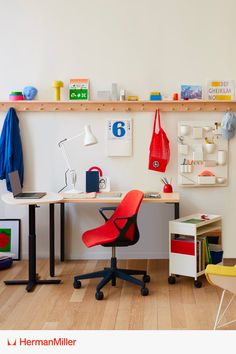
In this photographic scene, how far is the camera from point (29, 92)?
503 centimetres

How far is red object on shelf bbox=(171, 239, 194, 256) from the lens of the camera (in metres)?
4.32

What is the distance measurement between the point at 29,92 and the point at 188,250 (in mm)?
2153

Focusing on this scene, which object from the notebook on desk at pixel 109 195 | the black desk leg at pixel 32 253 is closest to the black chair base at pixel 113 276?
the black desk leg at pixel 32 253

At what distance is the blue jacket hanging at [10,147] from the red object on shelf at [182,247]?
1716 millimetres

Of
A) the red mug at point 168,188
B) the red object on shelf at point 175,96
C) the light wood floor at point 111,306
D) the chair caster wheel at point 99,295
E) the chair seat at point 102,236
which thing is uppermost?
the red object on shelf at point 175,96

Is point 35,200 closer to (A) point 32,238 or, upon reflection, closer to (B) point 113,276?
(A) point 32,238

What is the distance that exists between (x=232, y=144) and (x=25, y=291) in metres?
2.43

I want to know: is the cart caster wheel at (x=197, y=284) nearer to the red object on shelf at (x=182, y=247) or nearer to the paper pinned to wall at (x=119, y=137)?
the red object on shelf at (x=182, y=247)

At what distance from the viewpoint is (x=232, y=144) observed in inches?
202

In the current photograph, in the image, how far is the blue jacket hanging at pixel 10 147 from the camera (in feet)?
16.5

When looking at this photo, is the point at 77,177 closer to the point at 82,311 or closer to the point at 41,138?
the point at 41,138

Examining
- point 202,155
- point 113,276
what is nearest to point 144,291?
point 113,276

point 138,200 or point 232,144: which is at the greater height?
point 232,144
